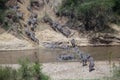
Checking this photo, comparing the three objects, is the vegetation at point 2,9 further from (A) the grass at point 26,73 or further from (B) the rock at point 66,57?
(A) the grass at point 26,73

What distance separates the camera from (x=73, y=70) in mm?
21438

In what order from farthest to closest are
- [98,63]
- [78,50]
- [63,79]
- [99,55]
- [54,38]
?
[54,38] → [78,50] → [99,55] → [98,63] → [63,79]

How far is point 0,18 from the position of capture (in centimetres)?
3347

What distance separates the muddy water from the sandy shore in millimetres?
2357

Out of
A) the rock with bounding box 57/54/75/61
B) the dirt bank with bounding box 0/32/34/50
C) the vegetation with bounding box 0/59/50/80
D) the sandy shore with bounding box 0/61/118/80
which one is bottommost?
the sandy shore with bounding box 0/61/118/80

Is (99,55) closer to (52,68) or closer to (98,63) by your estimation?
(98,63)

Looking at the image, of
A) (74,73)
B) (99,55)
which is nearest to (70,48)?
(99,55)

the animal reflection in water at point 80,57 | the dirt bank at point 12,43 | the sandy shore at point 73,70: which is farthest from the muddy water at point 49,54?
the sandy shore at point 73,70

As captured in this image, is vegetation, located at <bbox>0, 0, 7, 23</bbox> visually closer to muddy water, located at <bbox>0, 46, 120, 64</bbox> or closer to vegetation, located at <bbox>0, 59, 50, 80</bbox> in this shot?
muddy water, located at <bbox>0, 46, 120, 64</bbox>

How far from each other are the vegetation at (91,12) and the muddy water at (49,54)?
369 cm

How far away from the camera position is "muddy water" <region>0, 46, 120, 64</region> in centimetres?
2608

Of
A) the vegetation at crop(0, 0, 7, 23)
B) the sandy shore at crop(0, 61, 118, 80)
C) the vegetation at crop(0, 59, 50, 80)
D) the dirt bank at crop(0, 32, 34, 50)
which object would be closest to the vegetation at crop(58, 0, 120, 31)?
the vegetation at crop(0, 0, 7, 23)

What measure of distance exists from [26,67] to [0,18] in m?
19.7

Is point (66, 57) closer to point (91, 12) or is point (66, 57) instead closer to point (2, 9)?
point (91, 12)
